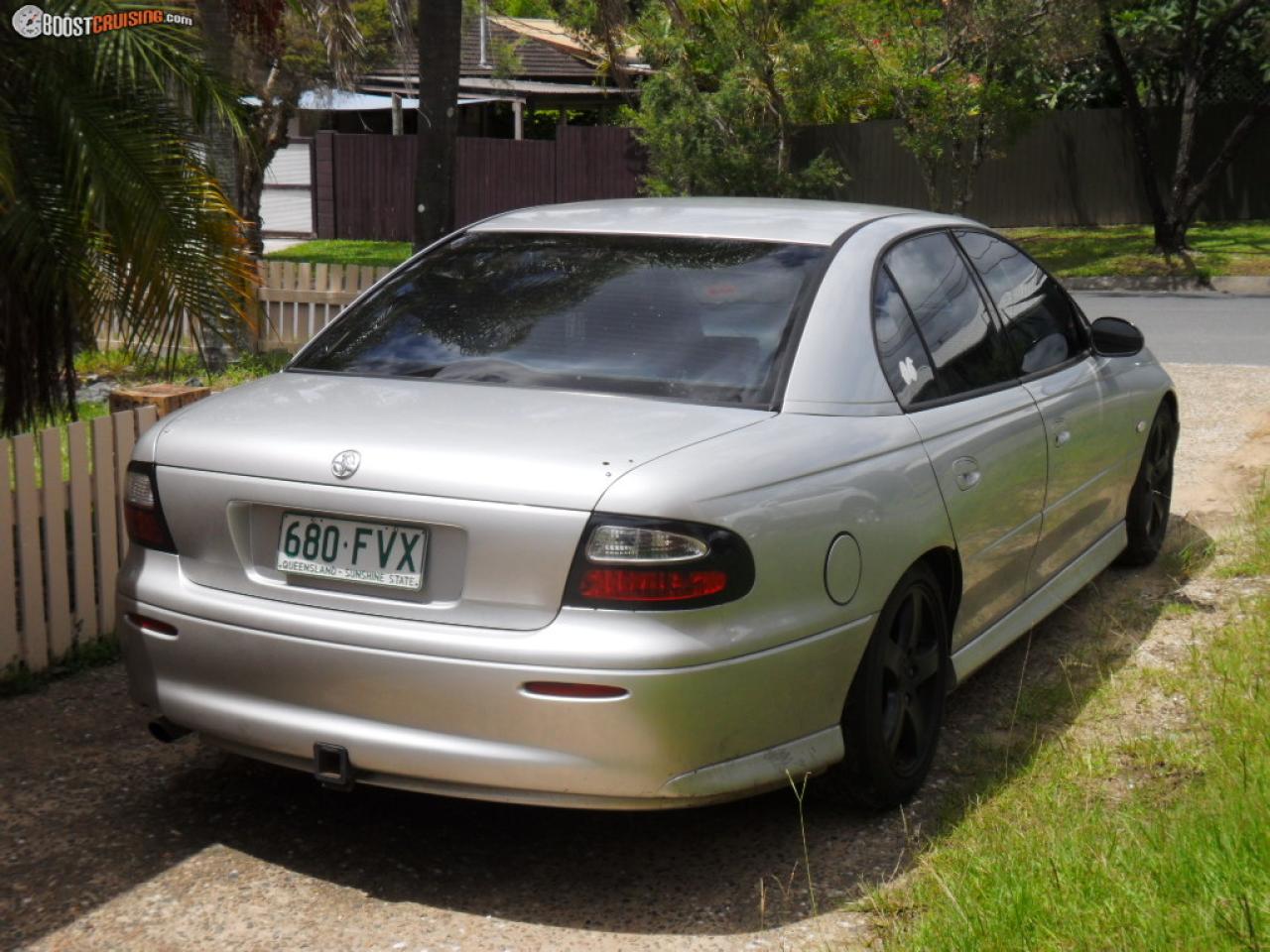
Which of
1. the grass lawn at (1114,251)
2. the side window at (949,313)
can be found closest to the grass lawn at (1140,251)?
the grass lawn at (1114,251)

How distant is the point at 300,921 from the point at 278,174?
89.4ft

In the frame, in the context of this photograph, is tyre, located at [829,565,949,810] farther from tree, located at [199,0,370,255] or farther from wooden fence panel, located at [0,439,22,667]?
tree, located at [199,0,370,255]

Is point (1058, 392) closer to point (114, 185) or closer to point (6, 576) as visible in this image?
point (114, 185)

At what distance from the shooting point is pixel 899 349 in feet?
14.9

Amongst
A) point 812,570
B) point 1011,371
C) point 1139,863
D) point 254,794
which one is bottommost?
point 254,794

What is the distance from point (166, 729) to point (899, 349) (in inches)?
90.0

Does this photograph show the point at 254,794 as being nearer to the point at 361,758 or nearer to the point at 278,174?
the point at 361,758

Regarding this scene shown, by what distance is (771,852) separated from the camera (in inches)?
162

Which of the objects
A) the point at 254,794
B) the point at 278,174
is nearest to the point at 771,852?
the point at 254,794

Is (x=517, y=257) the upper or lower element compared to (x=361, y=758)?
upper

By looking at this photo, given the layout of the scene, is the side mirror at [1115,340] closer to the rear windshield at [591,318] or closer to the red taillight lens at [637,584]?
the rear windshield at [591,318]

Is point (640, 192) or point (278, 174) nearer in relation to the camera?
point (640, 192)

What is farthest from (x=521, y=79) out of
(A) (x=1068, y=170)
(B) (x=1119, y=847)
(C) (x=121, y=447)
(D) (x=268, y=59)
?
(B) (x=1119, y=847)

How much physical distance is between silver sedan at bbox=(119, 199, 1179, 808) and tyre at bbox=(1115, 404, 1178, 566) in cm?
182
